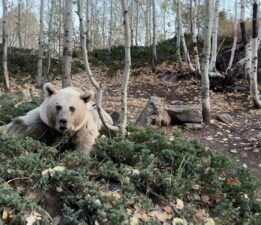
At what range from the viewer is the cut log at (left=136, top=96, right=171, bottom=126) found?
26.0ft

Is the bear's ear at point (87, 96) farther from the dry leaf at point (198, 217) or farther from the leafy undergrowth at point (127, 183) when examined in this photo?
the dry leaf at point (198, 217)

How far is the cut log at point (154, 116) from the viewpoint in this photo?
312 inches

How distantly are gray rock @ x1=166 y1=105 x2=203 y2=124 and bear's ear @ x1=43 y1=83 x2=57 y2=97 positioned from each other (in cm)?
374


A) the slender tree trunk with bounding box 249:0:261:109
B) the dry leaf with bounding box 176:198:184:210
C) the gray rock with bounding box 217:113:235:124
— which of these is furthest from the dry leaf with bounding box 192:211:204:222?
the slender tree trunk with bounding box 249:0:261:109

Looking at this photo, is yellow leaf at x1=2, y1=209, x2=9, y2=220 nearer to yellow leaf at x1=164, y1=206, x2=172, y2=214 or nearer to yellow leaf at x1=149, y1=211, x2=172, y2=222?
yellow leaf at x1=149, y1=211, x2=172, y2=222

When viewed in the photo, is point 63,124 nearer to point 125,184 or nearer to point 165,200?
point 125,184

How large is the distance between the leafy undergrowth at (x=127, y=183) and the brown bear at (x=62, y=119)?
186 mm

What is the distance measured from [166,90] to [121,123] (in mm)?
8537

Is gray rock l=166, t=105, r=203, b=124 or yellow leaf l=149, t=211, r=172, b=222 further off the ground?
gray rock l=166, t=105, r=203, b=124

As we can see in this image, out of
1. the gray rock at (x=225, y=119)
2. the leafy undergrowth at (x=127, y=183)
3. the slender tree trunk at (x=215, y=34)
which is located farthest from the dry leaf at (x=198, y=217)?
the slender tree trunk at (x=215, y=34)

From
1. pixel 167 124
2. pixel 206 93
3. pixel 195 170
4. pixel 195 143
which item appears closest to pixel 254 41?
pixel 206 93

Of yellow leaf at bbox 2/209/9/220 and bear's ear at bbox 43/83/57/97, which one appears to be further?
bear's ear at bbox 43/83/57/97

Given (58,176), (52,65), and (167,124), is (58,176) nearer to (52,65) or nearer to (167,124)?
(167,124)

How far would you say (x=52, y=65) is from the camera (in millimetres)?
18500
